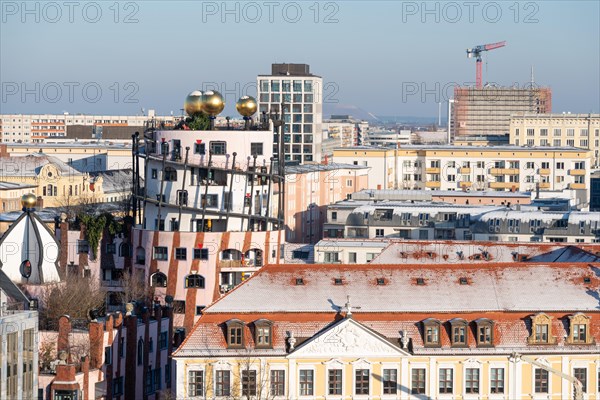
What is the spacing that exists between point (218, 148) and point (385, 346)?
22187 mm

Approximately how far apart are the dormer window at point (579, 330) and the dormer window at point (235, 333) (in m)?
11.3

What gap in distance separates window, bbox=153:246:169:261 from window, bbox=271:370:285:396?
20063 millimetres

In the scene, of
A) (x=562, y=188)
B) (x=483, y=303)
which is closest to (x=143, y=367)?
(x=483, y=303)

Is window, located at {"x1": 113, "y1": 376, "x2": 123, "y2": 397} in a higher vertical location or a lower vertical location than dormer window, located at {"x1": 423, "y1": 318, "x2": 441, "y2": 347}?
lower

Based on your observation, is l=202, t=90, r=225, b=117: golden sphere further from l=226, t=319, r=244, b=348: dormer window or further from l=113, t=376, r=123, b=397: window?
l=226, t=319, r=244, b=348: dormer window

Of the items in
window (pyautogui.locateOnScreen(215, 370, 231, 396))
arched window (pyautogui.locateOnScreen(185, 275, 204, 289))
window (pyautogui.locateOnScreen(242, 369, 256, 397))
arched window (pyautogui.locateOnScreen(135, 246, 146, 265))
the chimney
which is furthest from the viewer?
arched window (pyautogui.locateOnScreen(135, 246, 146, 265))

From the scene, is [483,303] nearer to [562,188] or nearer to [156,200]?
[156,200]

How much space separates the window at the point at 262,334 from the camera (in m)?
65.7

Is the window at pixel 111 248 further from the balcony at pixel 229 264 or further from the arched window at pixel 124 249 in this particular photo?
the balcony at pixel 229 264

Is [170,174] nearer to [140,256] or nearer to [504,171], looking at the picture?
[140,256]

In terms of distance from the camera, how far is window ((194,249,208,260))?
84.2 metres

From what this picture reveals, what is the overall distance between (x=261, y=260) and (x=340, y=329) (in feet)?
67.0

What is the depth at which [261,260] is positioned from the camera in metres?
85.6

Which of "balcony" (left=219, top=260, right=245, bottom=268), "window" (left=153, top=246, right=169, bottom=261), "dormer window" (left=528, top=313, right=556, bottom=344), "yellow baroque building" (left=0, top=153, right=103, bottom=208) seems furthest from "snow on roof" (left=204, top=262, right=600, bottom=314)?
"yellow baroque building" (left=0, top=153, right=103, bottom=208)
